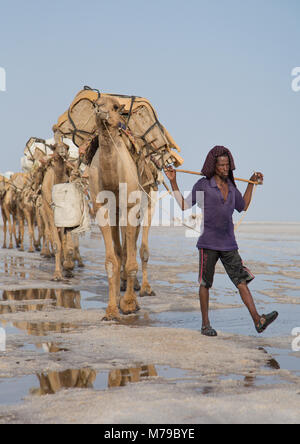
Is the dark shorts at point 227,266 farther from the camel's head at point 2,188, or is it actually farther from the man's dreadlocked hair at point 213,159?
the camel's head at point 2,188

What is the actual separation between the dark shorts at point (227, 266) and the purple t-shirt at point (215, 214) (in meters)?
0.08

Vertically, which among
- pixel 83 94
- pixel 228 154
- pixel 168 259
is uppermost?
pixel 83 94

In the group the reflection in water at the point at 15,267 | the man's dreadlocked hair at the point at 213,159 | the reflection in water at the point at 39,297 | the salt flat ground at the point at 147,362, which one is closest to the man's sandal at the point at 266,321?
the salt flat ground at the point at 147,362

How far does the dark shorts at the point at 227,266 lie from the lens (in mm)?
6836

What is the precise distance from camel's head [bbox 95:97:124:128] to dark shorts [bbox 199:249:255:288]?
83.5 inches

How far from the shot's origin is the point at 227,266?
6.91 metres

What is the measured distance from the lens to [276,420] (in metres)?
3.85

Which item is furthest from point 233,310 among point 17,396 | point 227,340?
point 17,396

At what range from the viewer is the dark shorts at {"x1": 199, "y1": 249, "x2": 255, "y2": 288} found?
6.84m

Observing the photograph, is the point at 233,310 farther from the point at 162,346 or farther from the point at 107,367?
the point at 107,367

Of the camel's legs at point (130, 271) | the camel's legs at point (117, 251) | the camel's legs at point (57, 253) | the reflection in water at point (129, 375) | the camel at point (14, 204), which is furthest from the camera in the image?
the camel at point (14, 204)

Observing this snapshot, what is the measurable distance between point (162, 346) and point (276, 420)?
2430mm

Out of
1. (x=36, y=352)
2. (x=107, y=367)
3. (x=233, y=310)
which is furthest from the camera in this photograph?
(x=233, y=310)
